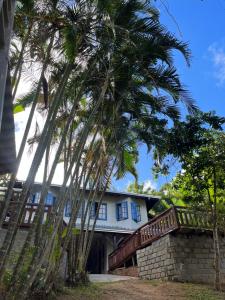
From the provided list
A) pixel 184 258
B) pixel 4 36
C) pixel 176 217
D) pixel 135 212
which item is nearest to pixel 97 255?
pixel 135 212

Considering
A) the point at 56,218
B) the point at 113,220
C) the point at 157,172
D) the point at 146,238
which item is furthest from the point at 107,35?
the point at 113,220

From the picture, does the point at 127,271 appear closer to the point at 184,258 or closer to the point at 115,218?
the point at 184,258

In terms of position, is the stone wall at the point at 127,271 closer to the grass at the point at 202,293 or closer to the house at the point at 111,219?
the house at the point at 111,219

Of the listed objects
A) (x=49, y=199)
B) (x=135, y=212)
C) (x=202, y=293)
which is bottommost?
(x=202, y=293)

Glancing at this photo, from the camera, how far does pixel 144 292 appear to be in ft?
31.8

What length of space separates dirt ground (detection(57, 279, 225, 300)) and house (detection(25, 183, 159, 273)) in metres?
8.59

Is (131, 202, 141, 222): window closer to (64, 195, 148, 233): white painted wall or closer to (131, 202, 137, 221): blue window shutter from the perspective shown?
(131, 202, 137, 221): blue window shutter

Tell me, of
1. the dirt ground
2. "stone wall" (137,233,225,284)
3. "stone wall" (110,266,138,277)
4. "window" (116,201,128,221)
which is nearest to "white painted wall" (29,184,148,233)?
"window" (116,201,128,221)

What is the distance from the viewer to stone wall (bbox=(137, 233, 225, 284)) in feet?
38.3

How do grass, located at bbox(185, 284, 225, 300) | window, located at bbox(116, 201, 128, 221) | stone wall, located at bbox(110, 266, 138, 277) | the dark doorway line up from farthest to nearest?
1. window, located at bbox(116, 201, 128, 221)
2. the dark doorway
3. stone wall, located at bbox(110, 266, 138, 277)
4. grass, located at bbox(185, 284, 225, 300)

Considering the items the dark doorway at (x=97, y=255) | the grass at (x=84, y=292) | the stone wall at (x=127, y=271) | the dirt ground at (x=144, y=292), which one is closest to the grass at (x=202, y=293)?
the dirt ground at (x=144, y=292)

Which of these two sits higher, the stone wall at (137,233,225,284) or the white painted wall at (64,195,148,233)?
the white painted wall at (64,195,148,233)

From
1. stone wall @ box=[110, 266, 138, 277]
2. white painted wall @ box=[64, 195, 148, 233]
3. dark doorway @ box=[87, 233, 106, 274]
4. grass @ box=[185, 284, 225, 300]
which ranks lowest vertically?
grass @ box=[185, 284, 225, 300]

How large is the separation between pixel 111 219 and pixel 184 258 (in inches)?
347
